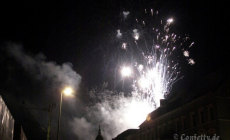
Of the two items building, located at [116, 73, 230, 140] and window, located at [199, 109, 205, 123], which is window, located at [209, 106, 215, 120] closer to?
building, located at [116, 73, 230, 140]

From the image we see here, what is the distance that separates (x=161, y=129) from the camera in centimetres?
4681

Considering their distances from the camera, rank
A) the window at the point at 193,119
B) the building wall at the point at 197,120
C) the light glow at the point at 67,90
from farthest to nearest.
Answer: the window at the point at 193,119 → the building wall at the point at 197,120 → the light glow at the point at 67,90

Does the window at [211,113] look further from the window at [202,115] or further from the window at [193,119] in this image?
the window at [193,119]

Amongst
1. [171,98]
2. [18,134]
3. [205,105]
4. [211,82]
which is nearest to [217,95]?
[205,105]

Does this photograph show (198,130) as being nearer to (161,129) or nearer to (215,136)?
(215,136)

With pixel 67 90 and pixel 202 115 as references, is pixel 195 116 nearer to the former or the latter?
pixel 202 115

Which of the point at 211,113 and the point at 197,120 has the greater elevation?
the point at 211,113

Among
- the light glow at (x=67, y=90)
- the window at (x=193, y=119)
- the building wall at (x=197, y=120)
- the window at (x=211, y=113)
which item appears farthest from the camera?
the window at (x=193, y=119)

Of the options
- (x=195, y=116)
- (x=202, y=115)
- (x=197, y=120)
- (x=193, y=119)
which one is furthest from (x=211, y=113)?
(x=193, y=119)

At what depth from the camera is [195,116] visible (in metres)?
37.5

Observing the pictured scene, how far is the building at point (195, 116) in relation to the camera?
33.2 meters

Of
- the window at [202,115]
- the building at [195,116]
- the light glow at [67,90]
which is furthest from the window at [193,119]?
the light glow at [67,90]

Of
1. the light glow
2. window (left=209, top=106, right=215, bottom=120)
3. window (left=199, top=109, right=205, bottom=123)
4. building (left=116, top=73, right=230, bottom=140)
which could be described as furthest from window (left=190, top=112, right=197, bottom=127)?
the light glow

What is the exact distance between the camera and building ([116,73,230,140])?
109 ft
